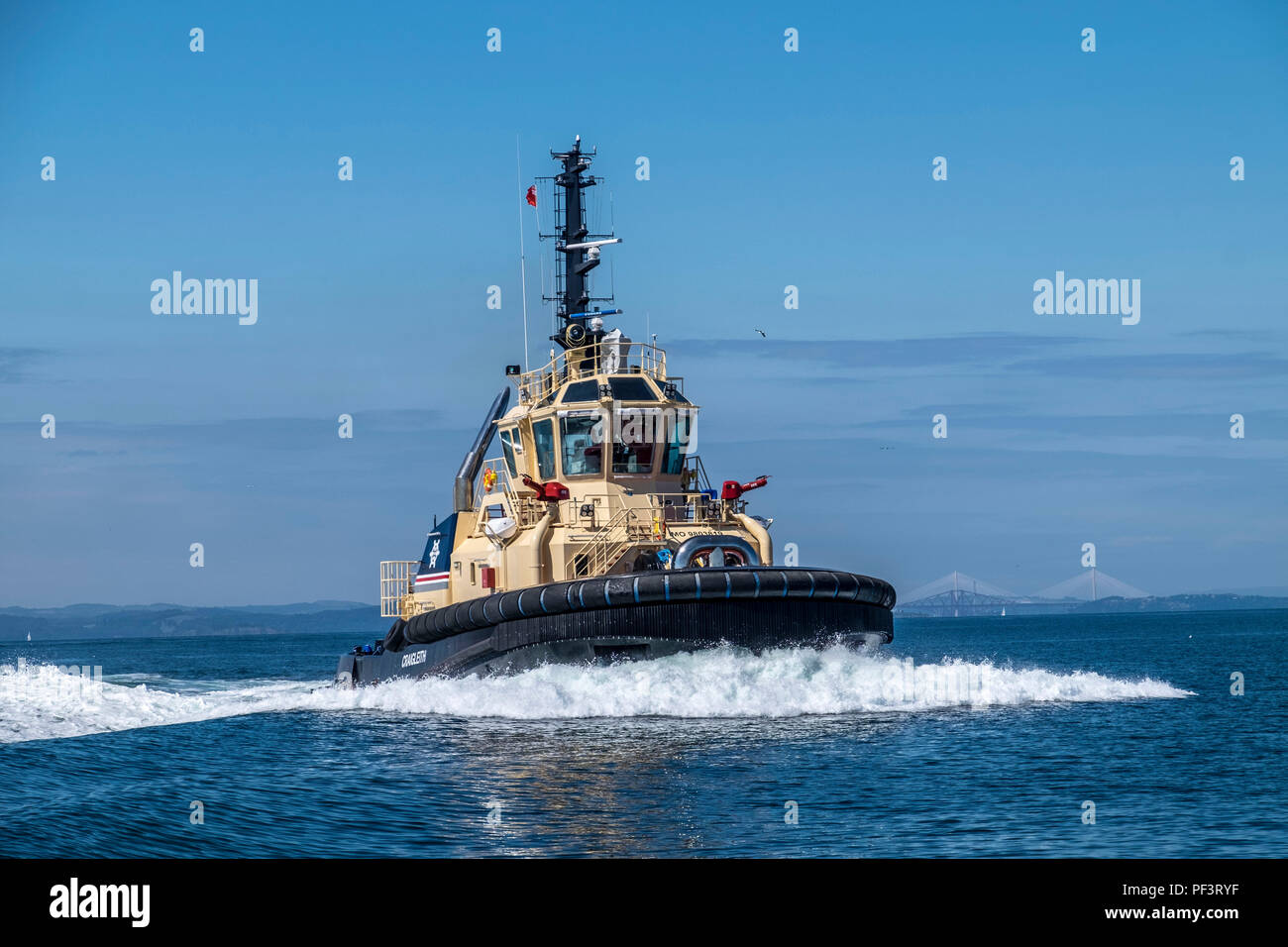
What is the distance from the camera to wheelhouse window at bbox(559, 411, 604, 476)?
25.2m

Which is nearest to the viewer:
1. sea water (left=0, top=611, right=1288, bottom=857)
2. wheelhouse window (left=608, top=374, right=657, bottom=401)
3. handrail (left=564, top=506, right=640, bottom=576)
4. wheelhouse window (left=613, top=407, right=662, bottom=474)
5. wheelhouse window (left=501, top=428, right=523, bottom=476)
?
sea water (left=0, top=611, right=1288, bottom=857)

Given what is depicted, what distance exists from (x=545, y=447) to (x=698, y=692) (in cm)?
691

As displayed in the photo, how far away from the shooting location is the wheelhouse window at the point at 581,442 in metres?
25.2

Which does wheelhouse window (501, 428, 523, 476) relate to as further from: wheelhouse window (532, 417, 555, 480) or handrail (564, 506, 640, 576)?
handrail (564, 506, 640, 576)

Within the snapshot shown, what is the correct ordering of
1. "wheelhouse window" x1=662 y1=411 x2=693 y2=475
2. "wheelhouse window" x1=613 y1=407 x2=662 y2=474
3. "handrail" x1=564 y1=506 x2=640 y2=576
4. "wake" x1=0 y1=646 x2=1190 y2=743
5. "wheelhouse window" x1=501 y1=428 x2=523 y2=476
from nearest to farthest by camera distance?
"wake" x1=0 y1=646 x2=1190 y2=743, "handrail" x1=564 y1=506 x2=640 y2=576, "wheelhouse window" x1=613 y1=407 x2=662 y2=474, "wheelhouse window" x1=662 y1=411 x2=693 y2=475, "wheelhouse window" x1=501 y1=428 x2=523 y2=476

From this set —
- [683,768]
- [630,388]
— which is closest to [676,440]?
[630,388]

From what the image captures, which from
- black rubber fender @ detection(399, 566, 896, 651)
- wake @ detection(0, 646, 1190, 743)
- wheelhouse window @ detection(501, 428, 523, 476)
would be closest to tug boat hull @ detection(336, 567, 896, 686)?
black rubber fender @ detection(399, 566, 896, 651)

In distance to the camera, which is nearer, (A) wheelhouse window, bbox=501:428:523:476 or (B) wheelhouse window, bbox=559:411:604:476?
(B) wheelhouse window, bbox=559:411:604:476

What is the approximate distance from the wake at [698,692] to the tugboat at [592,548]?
0.35 meters

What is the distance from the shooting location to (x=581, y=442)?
83.2 feet

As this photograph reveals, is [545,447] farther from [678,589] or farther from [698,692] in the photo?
[698,692]

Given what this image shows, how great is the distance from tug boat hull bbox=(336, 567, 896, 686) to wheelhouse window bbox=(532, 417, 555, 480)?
3363 mm
